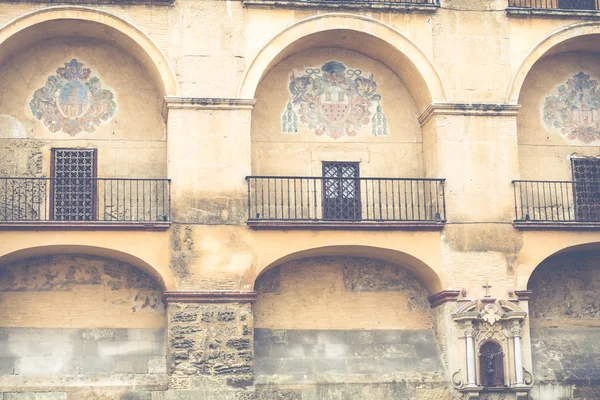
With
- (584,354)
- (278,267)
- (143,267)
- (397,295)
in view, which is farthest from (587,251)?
(143,267)

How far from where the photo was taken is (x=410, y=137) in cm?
2409

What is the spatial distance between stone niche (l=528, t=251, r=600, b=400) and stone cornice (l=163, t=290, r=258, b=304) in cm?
548

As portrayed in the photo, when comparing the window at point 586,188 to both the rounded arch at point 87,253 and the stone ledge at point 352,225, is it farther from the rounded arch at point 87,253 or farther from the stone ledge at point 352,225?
the rounded arch at point 87,253

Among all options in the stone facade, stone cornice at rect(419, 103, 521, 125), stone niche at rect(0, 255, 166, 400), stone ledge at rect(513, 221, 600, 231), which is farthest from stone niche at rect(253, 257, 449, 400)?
stone cornice at rect(419, 103, 521, 125)

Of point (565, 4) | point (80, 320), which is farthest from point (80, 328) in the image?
point (565, 4)

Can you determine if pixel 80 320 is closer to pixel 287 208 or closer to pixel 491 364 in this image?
pixel 287 208

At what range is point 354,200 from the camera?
76.9 feet

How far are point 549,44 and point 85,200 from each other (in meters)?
9.04

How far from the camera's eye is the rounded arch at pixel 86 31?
73.1 feet

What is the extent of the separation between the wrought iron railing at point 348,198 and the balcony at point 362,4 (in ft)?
10.3

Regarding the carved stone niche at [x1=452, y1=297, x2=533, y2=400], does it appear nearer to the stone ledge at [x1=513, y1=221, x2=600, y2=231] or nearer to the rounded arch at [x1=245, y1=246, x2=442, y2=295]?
the rounded arch at [x1=245, y1=246, x2=442, y2=295]

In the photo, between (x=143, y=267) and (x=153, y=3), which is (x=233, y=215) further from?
(x=153, y=3)

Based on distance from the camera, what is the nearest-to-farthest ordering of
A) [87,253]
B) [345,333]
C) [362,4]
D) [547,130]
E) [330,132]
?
[87,253] < [345,333] < [362,4] < [330,132] < [547,130]

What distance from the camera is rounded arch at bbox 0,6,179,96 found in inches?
877
